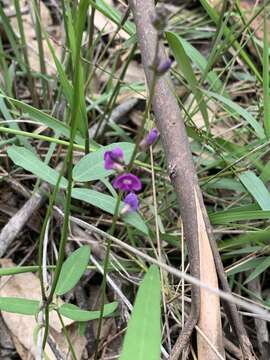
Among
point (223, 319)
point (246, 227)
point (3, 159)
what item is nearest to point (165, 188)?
point (246, 227)

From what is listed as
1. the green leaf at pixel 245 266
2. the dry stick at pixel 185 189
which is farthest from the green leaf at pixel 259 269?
the dry stick at pixel 185 189

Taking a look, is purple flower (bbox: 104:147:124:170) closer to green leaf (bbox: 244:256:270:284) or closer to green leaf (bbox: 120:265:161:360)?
green leaf (bbox: 120:265:161:360)

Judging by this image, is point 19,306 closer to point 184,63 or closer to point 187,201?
point 187,201

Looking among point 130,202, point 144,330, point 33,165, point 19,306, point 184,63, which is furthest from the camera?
point 184,63

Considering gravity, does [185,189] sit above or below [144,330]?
above

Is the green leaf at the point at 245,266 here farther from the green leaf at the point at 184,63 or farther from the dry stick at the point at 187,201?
the green leaf at the point at 184,63

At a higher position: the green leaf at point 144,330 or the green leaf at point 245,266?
the green leaf at point 245,266

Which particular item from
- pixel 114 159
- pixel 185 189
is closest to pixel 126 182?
pixel 114 159
